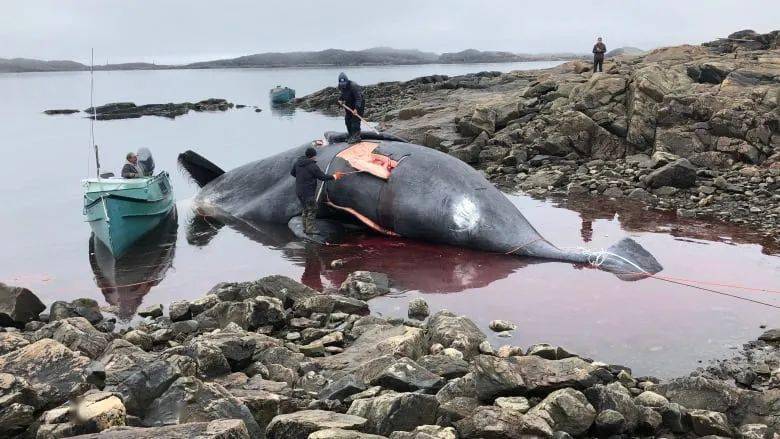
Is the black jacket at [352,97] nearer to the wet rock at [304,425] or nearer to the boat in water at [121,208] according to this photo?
the boat in water at [121,208]

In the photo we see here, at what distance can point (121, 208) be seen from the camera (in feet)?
49.3

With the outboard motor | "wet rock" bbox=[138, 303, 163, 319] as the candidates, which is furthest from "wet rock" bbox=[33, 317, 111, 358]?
the outboard motor

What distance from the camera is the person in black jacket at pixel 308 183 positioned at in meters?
14.7

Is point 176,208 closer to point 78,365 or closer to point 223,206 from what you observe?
point 223,206

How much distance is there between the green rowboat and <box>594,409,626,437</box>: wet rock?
38.4 ft

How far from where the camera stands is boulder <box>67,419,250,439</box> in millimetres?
Answer: 4664

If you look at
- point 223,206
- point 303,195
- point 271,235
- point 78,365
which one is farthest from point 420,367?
point 223,206

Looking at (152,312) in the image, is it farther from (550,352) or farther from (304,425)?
(550,352)

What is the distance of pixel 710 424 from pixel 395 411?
9.41 ft

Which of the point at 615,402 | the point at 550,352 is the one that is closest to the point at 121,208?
the point at 550,352

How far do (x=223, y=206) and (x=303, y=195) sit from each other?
421cm

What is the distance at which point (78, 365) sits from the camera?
265 inches

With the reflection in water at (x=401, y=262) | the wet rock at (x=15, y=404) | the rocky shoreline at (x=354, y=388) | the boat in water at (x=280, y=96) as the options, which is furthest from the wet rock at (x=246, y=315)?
the boat in water at (x=280, y=96)

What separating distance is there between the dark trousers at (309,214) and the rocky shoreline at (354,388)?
5.86 m
